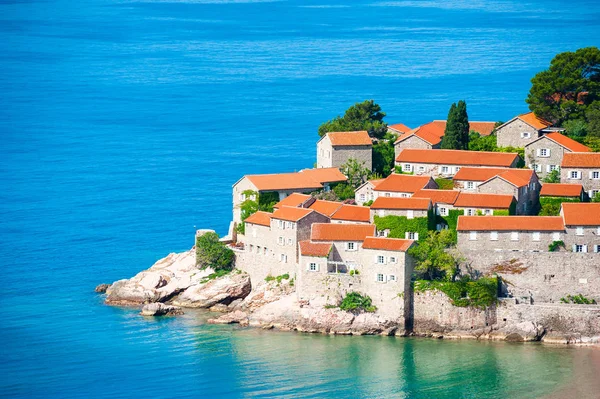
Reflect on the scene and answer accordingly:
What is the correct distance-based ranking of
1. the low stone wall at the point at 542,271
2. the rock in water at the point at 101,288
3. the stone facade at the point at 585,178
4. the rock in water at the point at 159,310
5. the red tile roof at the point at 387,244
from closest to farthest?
1. the red tile roof at the point at 387,244
2. the low stone wall at the point at 542,271
3. the rock in water at the point at 159,310
4. the stone facade at the point at 585,178
5. the rock in water at the point at 101,288

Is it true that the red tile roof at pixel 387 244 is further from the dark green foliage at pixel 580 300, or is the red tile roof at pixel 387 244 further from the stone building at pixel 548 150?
the stone building at pixel 548 150

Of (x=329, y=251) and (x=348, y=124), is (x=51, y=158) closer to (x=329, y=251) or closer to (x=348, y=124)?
(x=348, y=124)

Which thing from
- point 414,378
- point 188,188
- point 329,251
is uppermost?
point 188,188

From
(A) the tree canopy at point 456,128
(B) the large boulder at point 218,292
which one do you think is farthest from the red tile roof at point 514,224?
(A) the tree canopy at point 456,128

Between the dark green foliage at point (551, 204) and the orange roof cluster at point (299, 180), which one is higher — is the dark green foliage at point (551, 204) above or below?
below

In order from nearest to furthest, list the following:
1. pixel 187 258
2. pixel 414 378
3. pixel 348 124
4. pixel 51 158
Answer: pixel 414 378
pixel 187 258
pixel 348 124
pixel 51 158

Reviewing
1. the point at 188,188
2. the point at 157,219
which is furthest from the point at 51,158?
the point at 157,219
